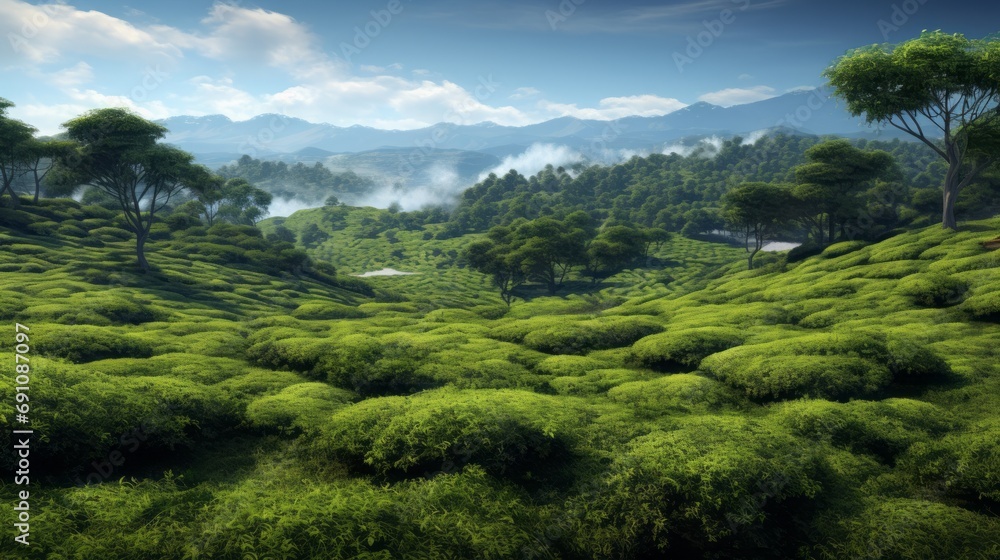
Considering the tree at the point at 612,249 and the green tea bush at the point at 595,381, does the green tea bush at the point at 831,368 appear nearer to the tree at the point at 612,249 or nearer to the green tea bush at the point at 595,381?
the green tea bush at the point at 595,381

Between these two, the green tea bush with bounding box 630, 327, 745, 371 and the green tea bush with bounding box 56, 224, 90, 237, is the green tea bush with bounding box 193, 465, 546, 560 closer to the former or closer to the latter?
the green tea bush with bounding box 630, 327, 745, 371

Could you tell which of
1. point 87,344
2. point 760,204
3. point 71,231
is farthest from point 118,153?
point 760,204

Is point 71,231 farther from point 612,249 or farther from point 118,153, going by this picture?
point 612,249

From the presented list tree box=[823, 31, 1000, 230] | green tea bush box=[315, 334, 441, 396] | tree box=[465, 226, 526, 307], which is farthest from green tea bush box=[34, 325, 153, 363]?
tree box=[465, 226, 526, 307]

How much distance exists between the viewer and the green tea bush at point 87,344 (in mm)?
18719

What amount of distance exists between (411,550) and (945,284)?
2933 centimetres

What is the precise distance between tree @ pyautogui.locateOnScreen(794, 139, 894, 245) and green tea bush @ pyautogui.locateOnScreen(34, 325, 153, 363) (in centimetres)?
6578

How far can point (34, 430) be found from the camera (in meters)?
10.1

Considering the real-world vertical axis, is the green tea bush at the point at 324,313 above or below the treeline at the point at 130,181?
below

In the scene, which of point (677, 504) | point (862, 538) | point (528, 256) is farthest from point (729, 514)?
point (528, 256)

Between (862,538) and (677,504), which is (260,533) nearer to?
(677,504)

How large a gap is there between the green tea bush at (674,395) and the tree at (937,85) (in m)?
35.8

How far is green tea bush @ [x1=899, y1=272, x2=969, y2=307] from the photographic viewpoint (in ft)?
81.6

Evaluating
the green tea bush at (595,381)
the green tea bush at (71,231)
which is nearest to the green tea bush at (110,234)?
the green tea bush at (71,231)
